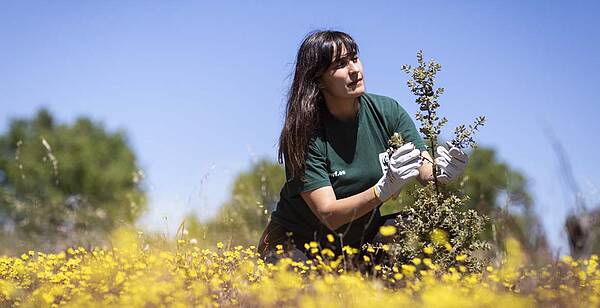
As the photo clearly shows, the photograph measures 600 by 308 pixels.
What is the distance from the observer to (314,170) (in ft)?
16.2

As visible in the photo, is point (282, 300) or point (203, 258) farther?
point (203, 258)

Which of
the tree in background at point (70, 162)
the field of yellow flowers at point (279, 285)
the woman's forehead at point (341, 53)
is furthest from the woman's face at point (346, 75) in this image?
the tree in background at point (70, 162)

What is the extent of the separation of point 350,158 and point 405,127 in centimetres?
44

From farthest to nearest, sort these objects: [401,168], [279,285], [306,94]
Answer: [306,94] < [401,168] < [279,285]

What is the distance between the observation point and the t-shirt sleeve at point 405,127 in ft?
17.1

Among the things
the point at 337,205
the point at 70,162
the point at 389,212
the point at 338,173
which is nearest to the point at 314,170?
the point at 338,173

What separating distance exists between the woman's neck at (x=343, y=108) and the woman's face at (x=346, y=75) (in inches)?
6.0

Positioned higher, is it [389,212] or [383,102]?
[383,102]

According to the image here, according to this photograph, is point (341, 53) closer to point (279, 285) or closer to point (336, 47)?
point (336, 47)

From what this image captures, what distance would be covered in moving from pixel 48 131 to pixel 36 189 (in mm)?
5024

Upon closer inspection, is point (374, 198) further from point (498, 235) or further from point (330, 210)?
point (498, 235)

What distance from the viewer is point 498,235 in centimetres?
638

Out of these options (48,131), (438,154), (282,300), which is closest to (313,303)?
(282,300)

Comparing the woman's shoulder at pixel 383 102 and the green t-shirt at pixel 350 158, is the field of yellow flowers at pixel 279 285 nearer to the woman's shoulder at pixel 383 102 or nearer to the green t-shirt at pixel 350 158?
the green t-shirt at pixel 350 158
